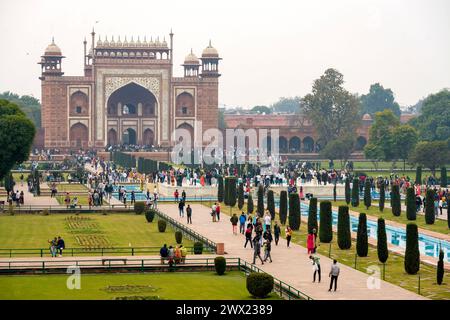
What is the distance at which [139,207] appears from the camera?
131 ft

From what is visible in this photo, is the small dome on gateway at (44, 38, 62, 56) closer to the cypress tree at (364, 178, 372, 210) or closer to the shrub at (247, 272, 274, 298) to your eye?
the cypress tree at (364, 178, 372, 210)

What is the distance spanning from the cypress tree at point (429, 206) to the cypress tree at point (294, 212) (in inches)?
175

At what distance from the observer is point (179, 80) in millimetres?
83188

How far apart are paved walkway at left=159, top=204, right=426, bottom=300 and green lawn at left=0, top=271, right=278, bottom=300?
0.93 m

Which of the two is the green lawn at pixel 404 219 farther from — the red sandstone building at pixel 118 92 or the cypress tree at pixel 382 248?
the red sandstone building at pixel 118 92

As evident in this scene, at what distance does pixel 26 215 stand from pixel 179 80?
45041mm

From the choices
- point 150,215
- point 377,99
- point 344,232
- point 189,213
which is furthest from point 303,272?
point 377,99

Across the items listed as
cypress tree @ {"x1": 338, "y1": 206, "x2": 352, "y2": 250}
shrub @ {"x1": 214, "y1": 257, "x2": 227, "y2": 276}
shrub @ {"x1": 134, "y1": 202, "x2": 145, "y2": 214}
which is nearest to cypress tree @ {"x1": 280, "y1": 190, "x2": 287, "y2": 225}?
shrub @ {"x1": 134, "y1": 202, "x2": 145, "y2": 214}

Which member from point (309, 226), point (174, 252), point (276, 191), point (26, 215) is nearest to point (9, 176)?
point (26, 215)

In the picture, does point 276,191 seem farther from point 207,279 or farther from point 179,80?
point 179,80

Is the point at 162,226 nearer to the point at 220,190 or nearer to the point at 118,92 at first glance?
the point at 220,190

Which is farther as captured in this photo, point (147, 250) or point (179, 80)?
point (179, 80)

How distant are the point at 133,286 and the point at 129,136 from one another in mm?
63258
